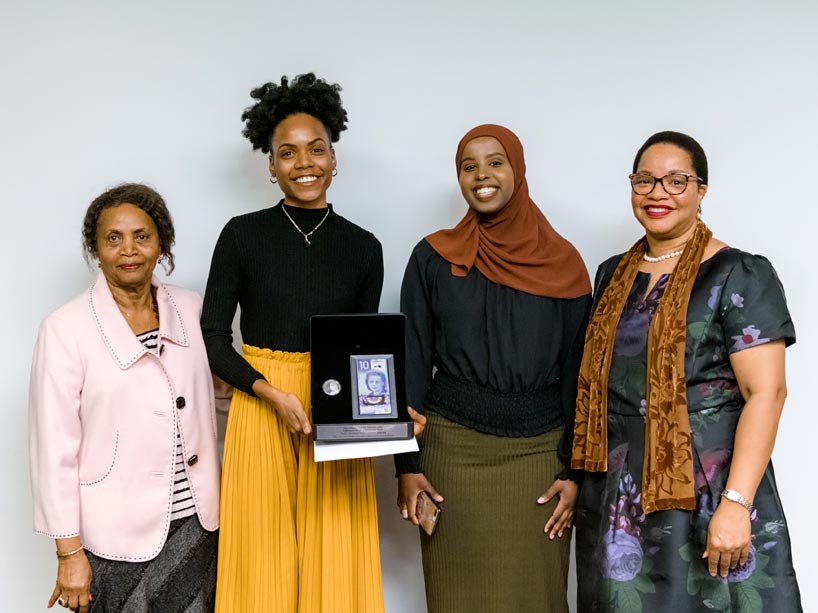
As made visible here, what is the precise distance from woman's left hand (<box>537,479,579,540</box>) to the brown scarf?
17 cm

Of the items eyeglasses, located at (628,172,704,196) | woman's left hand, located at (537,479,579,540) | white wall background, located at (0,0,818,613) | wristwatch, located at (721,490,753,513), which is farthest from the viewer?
white wall background, located at (0,0,818,613)

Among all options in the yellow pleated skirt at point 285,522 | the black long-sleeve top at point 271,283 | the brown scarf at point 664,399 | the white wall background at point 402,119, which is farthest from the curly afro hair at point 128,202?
the brown scarf at point 664,399

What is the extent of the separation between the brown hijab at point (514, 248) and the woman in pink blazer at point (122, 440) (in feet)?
2.44

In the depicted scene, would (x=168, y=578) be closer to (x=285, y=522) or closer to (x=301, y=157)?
(x=285, y=522)

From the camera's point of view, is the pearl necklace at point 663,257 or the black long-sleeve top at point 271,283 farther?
the black long-sleeve top at point 271,283

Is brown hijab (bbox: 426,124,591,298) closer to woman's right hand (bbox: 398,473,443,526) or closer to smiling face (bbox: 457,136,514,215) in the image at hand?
smiling face (bbox: 457,136,514,215)

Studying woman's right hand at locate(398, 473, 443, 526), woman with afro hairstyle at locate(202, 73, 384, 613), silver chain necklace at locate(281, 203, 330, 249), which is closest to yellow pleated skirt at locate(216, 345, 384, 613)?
woman with afro hairstyle at locate(202, 73, 384, 613)


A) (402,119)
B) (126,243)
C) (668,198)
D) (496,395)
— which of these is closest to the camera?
(668,198)

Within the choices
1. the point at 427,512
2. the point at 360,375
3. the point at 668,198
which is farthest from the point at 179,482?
the point at 668,198

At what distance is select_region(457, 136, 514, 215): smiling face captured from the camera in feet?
5.99

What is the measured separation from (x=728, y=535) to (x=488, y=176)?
3.21ft

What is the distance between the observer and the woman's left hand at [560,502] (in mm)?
1824

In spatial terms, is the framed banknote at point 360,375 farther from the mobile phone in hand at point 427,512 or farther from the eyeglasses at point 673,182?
the eyeglasses at point 673,182

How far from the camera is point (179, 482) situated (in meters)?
1.75
